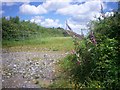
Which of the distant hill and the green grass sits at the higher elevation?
the distant hill

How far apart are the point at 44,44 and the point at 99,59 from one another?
0.71m

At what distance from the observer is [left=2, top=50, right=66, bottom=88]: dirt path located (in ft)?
11.2

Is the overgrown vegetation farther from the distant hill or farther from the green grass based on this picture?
the distant hill

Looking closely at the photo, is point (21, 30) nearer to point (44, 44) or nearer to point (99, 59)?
point (44, 44)

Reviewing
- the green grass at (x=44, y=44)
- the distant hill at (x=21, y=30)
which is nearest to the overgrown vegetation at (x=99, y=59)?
the green grass at (x=44, y=44)

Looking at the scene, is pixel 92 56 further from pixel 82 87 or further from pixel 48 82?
pixel 48 82

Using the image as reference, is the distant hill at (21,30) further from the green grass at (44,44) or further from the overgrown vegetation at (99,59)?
the overgrown vegetation at (99,59)

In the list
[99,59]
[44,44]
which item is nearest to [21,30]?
[44,44]

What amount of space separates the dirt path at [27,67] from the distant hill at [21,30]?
0.20 meters

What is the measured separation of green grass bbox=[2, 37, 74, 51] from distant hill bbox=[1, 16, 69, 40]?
0.05 m

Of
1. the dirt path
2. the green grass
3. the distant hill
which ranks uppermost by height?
the distant hill

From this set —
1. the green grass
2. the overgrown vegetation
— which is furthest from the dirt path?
the overgrown vegetation

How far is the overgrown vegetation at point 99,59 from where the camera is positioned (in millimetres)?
2969

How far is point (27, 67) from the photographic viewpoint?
11.4ft
